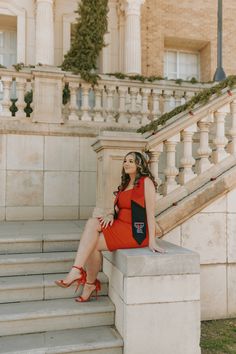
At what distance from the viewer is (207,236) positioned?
14.4 feet

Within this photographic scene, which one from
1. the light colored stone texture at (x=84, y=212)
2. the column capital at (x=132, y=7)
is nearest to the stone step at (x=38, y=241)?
the light colored stone texture at (x=84, y=212)

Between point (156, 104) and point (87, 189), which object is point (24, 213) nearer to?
point (87, 189)

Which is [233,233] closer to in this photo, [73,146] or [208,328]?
[208,328]

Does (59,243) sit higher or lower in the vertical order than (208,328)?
higher

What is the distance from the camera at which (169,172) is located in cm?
448

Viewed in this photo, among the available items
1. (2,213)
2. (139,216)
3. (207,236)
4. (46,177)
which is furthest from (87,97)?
(139,216)

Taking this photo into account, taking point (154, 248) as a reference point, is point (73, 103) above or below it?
above

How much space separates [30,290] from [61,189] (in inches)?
131

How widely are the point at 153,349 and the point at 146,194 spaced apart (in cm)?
143

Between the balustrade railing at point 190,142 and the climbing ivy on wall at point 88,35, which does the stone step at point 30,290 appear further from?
the climbing ivy on wall at point 88,35

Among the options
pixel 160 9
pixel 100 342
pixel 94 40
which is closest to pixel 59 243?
pixel 100 342

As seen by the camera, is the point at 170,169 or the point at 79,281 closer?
the point at 79,281

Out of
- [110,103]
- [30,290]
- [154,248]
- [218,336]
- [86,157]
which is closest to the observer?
[154,248]

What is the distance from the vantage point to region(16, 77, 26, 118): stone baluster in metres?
6.89
